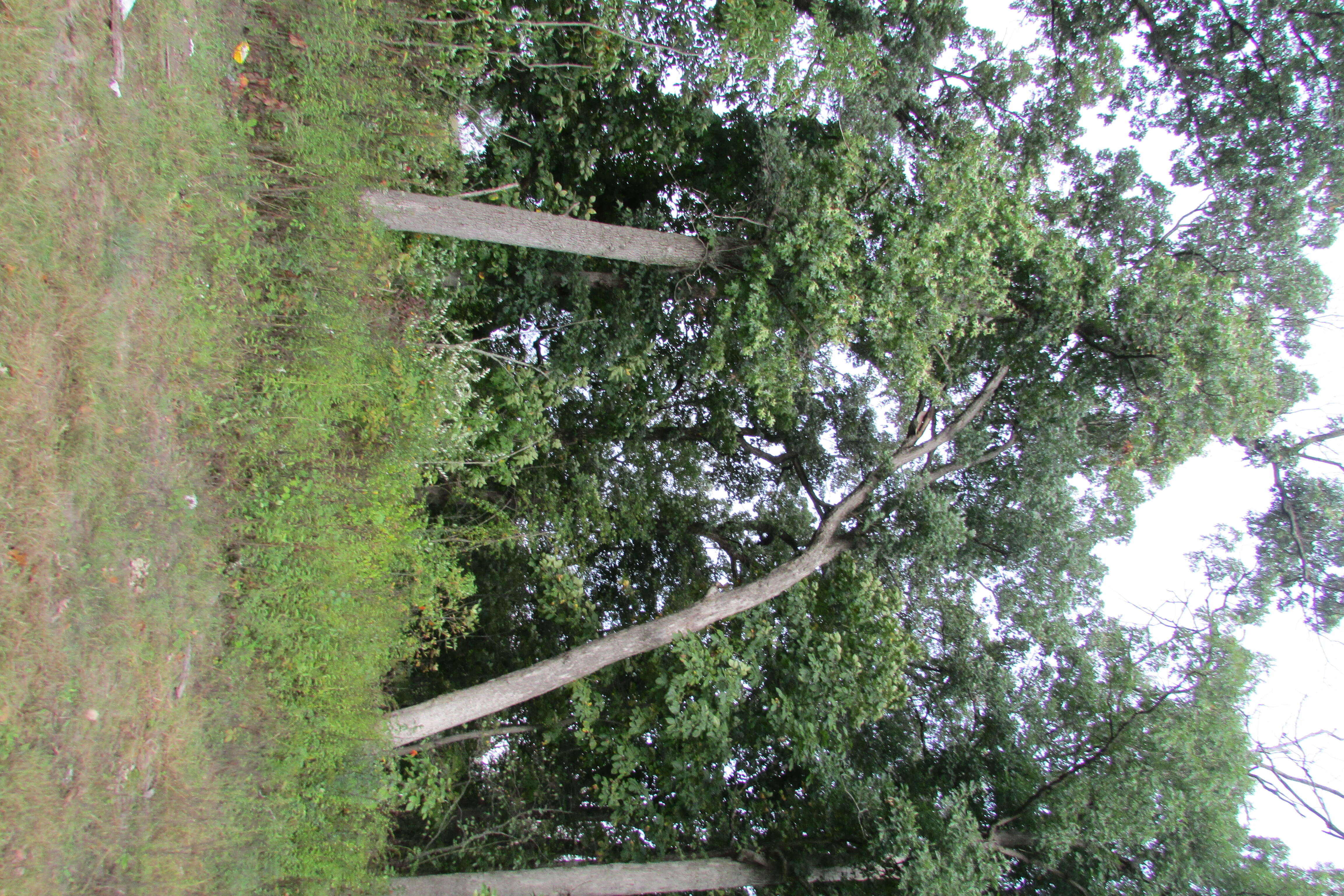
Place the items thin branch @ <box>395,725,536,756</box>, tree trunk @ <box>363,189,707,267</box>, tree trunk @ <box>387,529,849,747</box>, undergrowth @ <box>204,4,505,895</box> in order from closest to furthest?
undergrowth @ <box>204,4,505,895</box> → tree trunk @ <box>363,189,707,267</box> → tree trunk @ <box>387,529,849,747</box> → thin branch @ <box>395,725,536,756</box>

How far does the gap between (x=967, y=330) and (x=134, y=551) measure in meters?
9.63

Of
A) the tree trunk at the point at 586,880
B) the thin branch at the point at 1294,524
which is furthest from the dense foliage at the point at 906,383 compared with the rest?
the tree trunk at the point at 586,880

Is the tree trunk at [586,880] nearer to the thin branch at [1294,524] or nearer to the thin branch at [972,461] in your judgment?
the thin branch at [972,461]

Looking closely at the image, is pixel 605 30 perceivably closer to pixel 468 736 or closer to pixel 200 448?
pixel 200 448

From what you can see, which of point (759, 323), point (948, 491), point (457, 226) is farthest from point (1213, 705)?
point (457, 226)

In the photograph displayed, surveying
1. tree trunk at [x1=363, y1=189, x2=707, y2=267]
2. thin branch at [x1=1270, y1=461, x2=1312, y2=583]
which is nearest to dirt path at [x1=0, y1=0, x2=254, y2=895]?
tree trunk at [x1=363, y1=189, x2=707, y2=267]

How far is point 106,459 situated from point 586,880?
25.6 feet

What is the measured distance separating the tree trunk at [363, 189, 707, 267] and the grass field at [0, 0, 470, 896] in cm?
36

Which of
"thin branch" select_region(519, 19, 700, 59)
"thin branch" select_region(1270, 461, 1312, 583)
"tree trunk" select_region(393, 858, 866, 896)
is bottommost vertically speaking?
"tree trunk" select_region(393, 858, 866, 896)

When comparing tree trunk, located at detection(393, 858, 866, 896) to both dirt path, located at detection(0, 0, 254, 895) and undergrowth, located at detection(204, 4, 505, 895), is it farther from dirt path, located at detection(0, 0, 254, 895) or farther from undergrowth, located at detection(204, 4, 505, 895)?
dirt path, located at detection(0, 0, 254, 895)

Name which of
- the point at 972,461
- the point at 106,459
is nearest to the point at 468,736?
the point at 106,459

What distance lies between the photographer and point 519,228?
307 inches

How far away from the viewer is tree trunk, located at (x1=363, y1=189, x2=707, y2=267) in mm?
7488

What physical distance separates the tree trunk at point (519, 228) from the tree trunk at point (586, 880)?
26.7 ft
